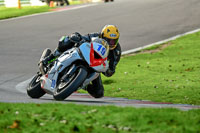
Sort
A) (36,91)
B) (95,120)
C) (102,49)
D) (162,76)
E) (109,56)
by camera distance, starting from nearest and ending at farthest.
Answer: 1. (95,120)
2. (102,49)
3. (36,91)
4. (109,56)
5. (162,76)

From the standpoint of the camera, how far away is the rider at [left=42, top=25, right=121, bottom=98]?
947cm

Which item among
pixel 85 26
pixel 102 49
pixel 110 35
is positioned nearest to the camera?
pixel 102 49

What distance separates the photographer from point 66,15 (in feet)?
91.6

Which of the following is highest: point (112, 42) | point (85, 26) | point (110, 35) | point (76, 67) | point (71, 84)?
point (110, 35)

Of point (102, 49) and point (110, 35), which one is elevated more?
point (110, 35)

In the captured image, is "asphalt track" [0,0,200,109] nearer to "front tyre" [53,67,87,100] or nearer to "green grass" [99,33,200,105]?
"green grass" [99,33,200,105]

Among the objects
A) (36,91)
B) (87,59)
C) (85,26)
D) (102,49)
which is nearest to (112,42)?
(102,49)

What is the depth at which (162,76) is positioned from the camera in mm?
13695

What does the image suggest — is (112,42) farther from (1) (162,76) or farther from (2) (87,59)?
(1) (162,76)

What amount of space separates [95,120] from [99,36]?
11.6 ft

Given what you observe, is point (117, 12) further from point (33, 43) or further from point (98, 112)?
point (98, 112)

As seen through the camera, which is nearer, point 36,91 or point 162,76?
point 36,91

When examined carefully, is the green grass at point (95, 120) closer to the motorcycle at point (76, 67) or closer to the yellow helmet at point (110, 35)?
the motorcycle at point (76, 67)

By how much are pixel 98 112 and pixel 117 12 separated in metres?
22.2
